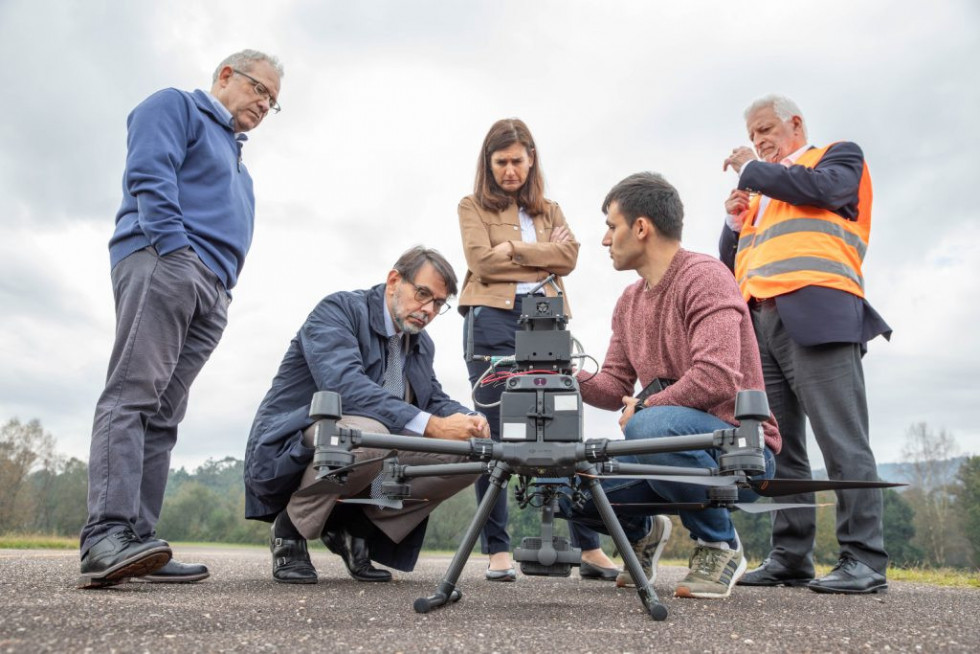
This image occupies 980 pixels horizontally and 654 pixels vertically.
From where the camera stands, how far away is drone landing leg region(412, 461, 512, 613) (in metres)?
2.12

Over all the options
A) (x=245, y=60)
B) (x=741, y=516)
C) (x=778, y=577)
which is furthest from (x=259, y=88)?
(x=741, y=516)

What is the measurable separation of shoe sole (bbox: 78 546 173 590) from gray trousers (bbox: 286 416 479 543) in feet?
2.36

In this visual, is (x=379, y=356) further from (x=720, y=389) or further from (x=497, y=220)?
(x=720, y=389)

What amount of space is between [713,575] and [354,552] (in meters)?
1.87

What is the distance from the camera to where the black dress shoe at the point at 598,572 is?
12.9ft

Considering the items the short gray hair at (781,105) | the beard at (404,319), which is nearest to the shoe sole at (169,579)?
the beard at (404,319)

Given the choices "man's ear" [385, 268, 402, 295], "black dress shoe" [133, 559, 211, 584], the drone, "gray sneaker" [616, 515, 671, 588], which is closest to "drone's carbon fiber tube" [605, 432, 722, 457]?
the drone

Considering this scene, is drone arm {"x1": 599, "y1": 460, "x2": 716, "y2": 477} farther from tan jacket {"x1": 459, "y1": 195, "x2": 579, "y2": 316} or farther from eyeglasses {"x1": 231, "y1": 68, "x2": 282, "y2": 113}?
eyeglasses {"x1": 231, "y1": 68, "x2": 282, "y2": 113}

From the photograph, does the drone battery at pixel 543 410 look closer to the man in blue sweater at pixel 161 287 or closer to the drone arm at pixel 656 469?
the drone arm at pixel 656 469

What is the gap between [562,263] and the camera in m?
4.20

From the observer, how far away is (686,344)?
3.10m

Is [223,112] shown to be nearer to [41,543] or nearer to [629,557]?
[629,557]

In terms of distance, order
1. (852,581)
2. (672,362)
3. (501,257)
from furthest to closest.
→ (501,257) → (852,581) → (672,362)

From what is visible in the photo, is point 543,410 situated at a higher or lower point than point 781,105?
lower
